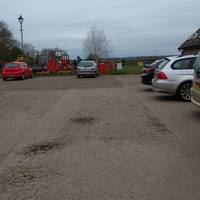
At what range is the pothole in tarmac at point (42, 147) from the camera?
6.93m

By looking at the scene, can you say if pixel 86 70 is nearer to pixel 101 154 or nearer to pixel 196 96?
pixel 196 96

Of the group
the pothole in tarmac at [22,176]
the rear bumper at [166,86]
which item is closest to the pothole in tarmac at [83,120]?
the pothole in tarmac at [22,176]

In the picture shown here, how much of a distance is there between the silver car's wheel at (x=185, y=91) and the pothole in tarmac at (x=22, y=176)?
350 inches

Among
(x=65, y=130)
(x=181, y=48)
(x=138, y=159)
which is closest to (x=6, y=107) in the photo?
(x=65, y=130)

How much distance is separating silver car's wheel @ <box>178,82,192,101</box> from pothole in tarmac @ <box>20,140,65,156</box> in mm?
7303

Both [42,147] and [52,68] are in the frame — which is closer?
[42,147]

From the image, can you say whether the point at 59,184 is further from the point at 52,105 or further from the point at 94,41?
the point at 94,41

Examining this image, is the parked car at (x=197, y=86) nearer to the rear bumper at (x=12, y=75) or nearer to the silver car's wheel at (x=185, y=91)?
the silver car's wheel at (x=185, y=91)

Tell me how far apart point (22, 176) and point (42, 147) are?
1.76 m

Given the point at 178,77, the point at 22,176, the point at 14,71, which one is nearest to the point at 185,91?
the point at 178,77

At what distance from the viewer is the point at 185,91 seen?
46.0 feet

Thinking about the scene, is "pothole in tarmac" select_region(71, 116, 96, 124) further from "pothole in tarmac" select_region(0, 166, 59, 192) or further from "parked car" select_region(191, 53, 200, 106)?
"pothole in tarmac" select_region(0, 166, 59, 192)

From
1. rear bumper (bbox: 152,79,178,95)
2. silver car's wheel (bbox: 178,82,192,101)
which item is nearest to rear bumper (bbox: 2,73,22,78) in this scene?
rear bumper (bbox: 152,79,178,95)

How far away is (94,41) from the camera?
59.1 meters
